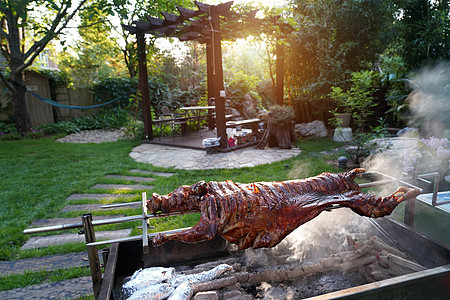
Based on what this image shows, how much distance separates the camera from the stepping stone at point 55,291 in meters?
2.28

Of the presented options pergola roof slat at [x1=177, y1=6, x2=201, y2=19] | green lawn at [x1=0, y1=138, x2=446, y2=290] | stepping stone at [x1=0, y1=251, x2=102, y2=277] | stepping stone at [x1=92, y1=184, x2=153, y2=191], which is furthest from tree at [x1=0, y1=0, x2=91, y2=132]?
stepping stone at [x1=0, y1=251, x2=102, y2=277]

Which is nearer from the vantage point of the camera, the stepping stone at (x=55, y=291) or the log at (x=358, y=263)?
the log at (x=358, y=263)

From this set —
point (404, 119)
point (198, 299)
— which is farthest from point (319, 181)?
point (404, 119)

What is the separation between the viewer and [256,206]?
176cm

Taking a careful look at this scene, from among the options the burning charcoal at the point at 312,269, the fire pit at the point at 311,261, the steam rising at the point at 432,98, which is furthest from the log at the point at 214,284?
the steam rising at the point at 432,98

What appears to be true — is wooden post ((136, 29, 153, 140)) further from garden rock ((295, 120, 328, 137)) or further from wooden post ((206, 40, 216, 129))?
garden rock ((295, 120, 328, 137))

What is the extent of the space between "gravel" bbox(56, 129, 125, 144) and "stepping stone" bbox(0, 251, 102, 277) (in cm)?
655

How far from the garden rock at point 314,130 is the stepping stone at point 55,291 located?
7.55 meters

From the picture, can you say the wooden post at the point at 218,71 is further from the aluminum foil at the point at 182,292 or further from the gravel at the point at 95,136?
the aluminum foil at the point at 182,292

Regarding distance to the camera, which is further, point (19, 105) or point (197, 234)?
point (19, 105)

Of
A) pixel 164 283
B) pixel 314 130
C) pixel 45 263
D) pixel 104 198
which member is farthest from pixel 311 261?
pixel 314 130

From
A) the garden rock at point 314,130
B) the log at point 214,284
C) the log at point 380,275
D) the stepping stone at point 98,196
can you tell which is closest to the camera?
the log at point 214,284

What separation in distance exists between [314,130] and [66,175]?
675 cm

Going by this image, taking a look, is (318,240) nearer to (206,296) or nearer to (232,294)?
(232,294)
